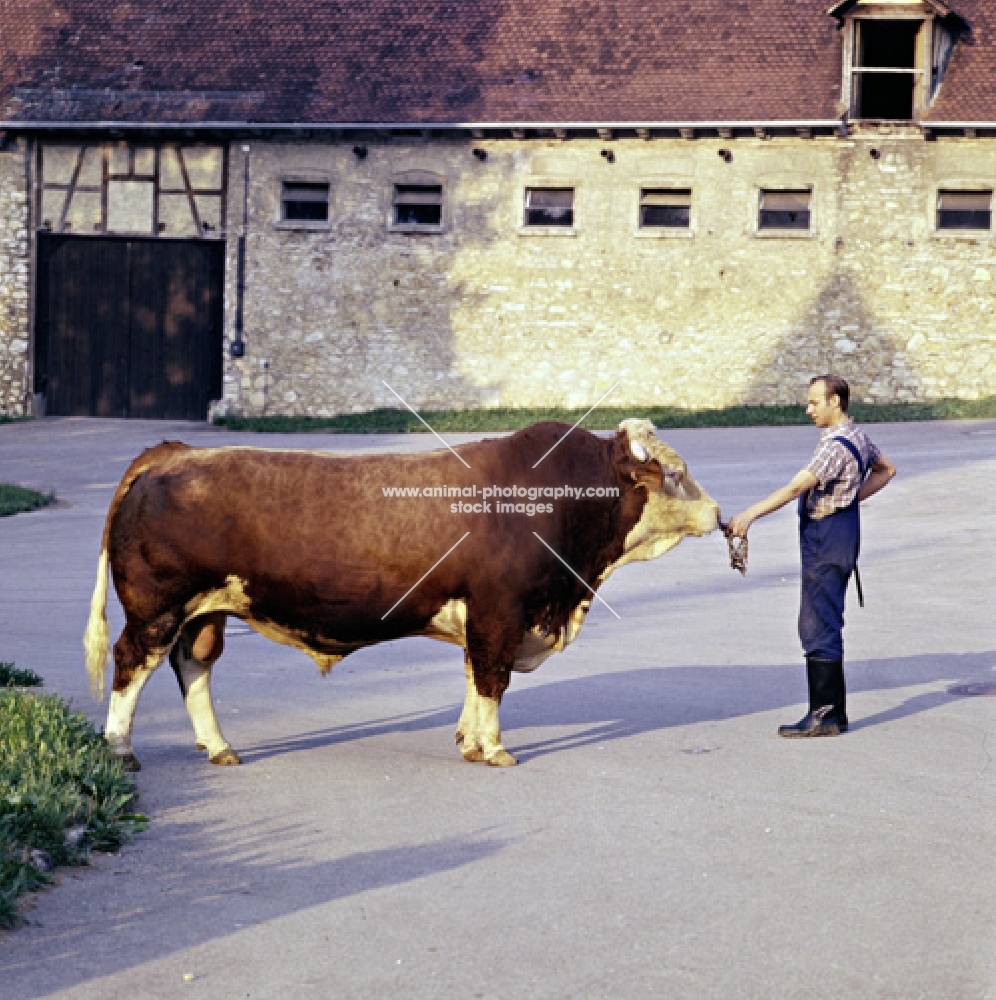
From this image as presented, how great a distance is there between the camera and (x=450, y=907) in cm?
583

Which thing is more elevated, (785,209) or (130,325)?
(785,209)

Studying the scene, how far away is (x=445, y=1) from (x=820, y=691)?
25273 millimetres

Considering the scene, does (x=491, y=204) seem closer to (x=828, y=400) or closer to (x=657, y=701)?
(x=657, y=701)

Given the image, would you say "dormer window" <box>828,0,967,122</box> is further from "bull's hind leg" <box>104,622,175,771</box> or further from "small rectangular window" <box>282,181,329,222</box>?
"bull's hind leg" <box>104,622,175,771</box>

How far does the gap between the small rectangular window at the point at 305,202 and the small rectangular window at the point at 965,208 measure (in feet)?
34.5

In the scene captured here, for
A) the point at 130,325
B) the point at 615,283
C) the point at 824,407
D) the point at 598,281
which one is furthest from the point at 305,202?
the point at 824,407

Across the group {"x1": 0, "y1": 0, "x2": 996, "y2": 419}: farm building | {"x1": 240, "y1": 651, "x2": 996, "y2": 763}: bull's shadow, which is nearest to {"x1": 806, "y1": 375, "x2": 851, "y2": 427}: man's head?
{"x1": 240, "y1": 651, "x2": 996, "y2": 763}: bull's shadow

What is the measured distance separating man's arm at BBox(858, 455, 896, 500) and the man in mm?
74

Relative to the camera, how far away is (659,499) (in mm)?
8242

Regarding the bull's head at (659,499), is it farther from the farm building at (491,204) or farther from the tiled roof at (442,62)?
the tiled roof at (442,62)

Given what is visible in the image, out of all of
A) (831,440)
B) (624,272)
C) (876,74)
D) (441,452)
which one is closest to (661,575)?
(831,440)

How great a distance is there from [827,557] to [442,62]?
2356 centimetres

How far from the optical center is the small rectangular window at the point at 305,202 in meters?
30.9

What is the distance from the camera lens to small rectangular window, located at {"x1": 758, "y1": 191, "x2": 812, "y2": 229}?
2977 centimetres
